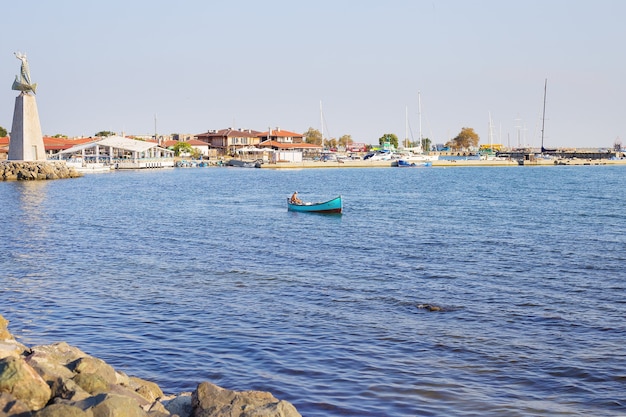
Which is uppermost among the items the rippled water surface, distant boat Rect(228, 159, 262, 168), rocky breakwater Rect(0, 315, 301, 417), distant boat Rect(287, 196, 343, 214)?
distant boat Rect(228, 159, 262, 168)

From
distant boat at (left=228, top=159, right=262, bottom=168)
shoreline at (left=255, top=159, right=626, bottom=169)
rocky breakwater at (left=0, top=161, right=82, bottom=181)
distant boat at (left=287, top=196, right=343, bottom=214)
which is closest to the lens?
distant boat at (left=287, top=196, right=343, bottom=214)

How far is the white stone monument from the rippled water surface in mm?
59458

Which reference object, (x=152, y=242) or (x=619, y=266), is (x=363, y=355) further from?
(x=152, y=242)

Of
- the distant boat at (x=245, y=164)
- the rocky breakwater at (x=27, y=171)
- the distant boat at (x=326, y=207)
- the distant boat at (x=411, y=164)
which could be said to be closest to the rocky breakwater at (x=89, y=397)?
the distant boat at (x=326, y=207)

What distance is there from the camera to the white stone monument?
9744 cm

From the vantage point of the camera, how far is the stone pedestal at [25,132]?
97375 mm

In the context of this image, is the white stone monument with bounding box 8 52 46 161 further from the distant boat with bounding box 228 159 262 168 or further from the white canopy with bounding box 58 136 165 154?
the distant boat with bounding box 228 159 262 168

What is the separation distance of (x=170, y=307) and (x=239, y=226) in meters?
23.1

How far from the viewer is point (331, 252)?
1271 inches

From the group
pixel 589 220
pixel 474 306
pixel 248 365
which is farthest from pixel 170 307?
pixel 589 220

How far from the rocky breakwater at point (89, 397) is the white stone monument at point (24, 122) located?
94.0 metres

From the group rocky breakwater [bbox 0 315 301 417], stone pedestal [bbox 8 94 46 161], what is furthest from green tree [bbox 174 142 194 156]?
rocky breakwater [bbox 0 315 301 417]

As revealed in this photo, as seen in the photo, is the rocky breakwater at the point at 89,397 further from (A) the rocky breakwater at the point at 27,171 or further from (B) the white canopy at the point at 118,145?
(B) the white canopy at the point at 118,145

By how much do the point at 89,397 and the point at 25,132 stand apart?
97610 mm
